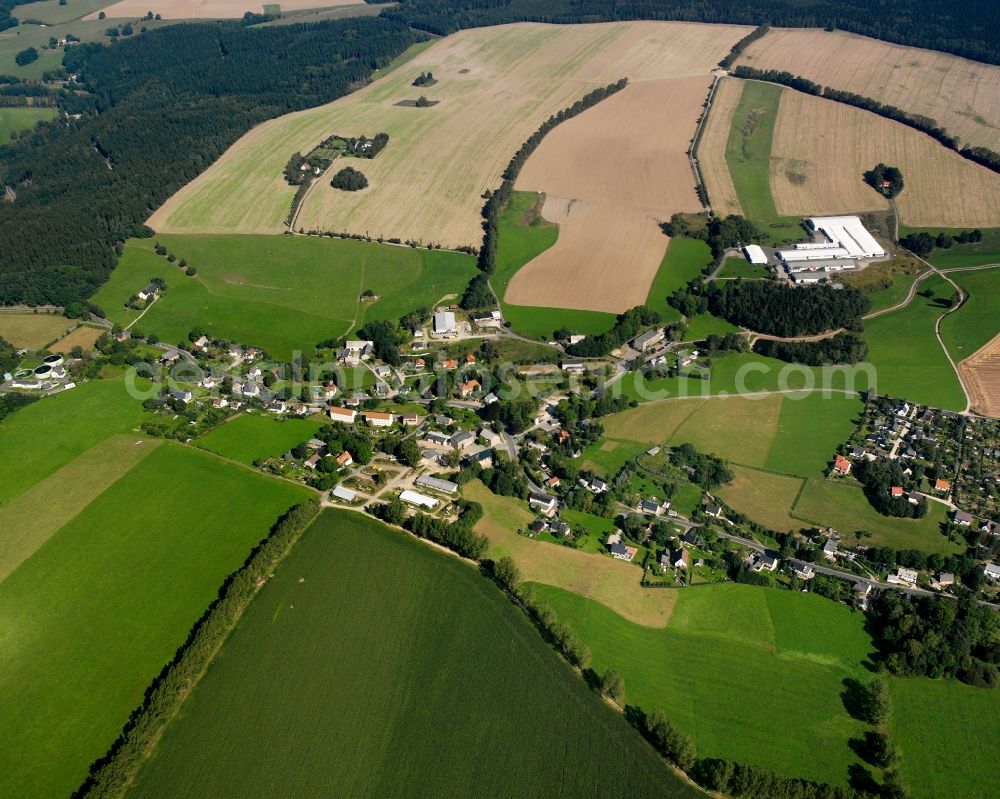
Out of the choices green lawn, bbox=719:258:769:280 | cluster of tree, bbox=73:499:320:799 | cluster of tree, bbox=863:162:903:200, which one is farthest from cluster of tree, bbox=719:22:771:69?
cluster of tree, bbox=73:499:320:799

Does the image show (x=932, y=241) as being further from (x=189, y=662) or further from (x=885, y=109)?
(x=189, y=662)

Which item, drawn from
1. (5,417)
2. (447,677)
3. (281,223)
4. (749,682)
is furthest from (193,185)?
(749,682)

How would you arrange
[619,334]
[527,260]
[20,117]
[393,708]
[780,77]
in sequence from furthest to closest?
[20,117], [780,77], [527,260], [619,334], [393,708]

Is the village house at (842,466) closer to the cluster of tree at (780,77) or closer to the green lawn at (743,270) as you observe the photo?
the green lawn at (743,270)

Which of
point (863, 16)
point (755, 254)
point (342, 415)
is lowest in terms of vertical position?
point (342, 415)

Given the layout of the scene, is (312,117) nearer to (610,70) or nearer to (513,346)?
(610,70)

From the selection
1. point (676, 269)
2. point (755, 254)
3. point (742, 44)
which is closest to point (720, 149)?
point (755, 254)
